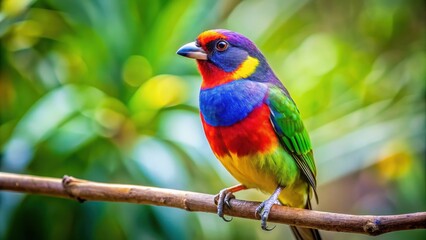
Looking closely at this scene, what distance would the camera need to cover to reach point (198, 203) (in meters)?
2.12

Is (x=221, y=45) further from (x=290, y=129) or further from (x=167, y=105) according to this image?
(x=167, y=105)

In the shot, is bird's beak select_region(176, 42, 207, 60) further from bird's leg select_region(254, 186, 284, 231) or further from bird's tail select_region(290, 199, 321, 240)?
bird's tail select_region(290, 199, 321, 240)

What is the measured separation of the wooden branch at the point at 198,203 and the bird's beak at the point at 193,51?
1.58 feet

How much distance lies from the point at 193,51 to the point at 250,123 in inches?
13.3

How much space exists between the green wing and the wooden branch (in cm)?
26

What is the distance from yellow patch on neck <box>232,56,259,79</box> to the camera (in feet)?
7.53

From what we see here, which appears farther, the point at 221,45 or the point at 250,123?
the point at 221,45

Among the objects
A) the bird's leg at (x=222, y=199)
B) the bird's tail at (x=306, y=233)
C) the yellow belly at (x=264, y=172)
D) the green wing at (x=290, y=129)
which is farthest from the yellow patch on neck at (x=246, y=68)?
the bird's tail at (x=306, y=233)

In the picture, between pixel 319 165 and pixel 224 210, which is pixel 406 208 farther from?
pixel 224 210

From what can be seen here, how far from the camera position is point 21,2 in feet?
11.8

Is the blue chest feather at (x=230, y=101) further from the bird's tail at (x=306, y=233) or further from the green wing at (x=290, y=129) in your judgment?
the bird's tail at (x=306, y=233)

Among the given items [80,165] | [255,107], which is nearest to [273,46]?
[80,165]

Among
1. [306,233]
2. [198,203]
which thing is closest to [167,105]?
[306,233]

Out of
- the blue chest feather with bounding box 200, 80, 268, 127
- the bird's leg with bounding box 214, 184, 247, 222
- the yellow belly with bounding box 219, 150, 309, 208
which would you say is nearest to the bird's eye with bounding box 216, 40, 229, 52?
the blue chest feather with bounding box 200, 80, 268, 127
